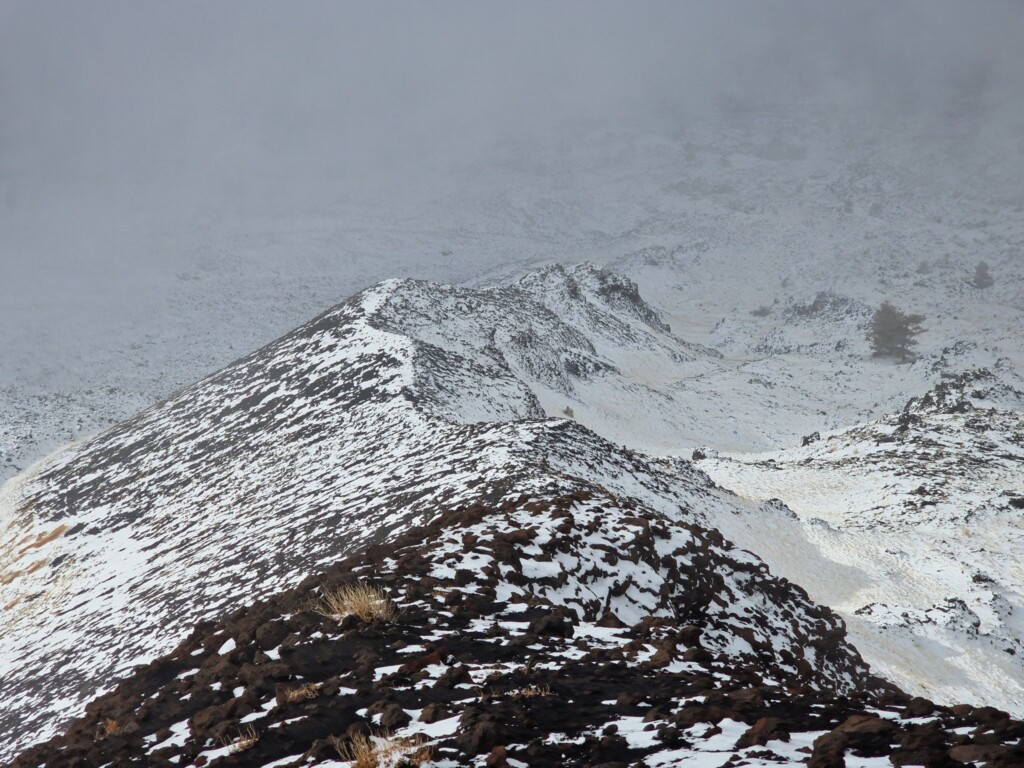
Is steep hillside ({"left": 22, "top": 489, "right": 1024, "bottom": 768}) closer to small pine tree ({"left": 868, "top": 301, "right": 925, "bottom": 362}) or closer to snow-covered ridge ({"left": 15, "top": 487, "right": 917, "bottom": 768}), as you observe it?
snow-covered ridge ({"left": 15, "top": 487, "right": 917, "bottom": 768})

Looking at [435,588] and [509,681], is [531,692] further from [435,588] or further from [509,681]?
[435,588]

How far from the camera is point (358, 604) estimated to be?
877 centimetres

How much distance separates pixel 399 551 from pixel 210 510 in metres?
16.2

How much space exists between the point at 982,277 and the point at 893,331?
33132 millimetres

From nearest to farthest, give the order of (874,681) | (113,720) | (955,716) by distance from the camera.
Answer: (955,716)
(113,720)
(874,681)

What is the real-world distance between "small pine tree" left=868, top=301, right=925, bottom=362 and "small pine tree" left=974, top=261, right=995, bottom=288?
18399 millimetres

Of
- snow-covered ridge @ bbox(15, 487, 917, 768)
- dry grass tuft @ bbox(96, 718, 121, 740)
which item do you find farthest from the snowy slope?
dry grass tuft @ bbox(96, 718, 121, 740)

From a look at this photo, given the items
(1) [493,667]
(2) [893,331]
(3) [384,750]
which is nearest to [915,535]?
(1) [493,667]

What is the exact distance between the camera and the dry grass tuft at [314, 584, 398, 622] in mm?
8680

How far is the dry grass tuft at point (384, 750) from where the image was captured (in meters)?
5.31

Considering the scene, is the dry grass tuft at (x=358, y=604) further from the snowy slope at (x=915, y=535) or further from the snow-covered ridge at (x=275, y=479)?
the snowy slope at (x=915, y=535)

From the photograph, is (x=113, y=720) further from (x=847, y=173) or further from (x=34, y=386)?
(x=847, y=173)

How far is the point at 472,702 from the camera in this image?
6645 mm

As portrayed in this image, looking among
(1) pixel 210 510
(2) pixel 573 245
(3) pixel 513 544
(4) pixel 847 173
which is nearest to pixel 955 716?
(3) pixel 513 544
